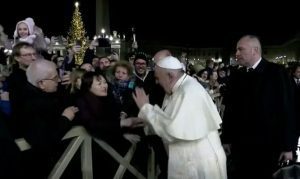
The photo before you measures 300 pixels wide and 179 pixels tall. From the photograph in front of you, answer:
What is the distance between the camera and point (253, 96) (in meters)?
5.98

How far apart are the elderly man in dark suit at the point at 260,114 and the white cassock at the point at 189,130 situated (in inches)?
49.7

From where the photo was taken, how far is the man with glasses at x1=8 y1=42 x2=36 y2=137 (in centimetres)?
459

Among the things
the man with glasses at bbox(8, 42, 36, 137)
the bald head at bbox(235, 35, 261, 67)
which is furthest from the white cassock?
the bald head at bbox(235, 35, 261, 67)

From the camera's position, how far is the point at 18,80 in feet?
17.9

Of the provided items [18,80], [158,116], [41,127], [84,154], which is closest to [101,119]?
[84,154]

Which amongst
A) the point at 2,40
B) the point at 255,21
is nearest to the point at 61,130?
the point at 2,40

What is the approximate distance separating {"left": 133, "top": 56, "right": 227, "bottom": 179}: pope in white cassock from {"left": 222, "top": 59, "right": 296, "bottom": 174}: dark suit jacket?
126cm

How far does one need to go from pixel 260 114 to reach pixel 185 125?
1.72 m

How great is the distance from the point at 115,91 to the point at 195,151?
2545 millimetres

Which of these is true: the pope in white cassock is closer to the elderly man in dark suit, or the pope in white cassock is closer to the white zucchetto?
the white zucchetto

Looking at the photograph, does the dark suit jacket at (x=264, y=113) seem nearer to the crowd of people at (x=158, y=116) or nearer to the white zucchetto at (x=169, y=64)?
the crowd of people at (x=158, y=116)

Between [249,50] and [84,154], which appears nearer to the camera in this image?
[84,154]

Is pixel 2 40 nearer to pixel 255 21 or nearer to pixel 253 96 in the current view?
pixel 253 96

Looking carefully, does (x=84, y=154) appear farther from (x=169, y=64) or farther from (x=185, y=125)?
(x=169, y=64)
